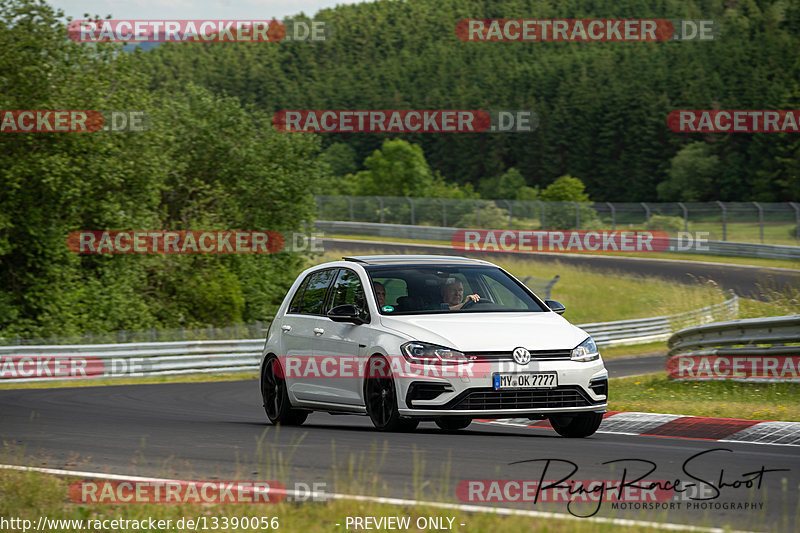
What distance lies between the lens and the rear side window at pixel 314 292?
38.4ft

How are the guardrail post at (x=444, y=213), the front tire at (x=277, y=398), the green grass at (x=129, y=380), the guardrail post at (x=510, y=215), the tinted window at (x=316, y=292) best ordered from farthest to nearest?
1. the guardrail post at (x=444, y=213)
2. the guardrail post at (x=510, y=215)
3. the green grass at (x=129, y=380)
4. the front tire at (x=277, y=398)
5. the tinted window at (x=316, y=292)

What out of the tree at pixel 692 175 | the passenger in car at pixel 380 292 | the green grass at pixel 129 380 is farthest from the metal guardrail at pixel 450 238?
the tree at pixel 692 175

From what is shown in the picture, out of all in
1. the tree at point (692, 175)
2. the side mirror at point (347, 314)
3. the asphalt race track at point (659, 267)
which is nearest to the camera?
the side mirror at point (347, 314)

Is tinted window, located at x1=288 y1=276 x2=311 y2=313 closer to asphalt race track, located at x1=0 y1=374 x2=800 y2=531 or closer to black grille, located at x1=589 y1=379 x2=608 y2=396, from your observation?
asphalt race track, located at x1=0 y1=374 x2=800 y2=531

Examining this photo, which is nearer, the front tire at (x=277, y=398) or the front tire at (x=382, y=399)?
the front tire at (x=382, y=399)

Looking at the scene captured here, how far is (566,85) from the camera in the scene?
131 metres

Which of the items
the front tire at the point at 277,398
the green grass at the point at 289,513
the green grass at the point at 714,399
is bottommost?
Result: the green grass at the point at 714,399

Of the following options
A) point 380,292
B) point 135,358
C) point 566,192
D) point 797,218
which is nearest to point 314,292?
point 380,292

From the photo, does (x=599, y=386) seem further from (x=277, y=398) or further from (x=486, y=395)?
(x=277, y=398)

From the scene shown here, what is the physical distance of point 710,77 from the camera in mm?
113750

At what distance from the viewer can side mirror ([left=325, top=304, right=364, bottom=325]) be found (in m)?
10.4

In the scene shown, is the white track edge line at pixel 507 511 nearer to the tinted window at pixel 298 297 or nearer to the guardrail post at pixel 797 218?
the tinted window at pixel 298 297

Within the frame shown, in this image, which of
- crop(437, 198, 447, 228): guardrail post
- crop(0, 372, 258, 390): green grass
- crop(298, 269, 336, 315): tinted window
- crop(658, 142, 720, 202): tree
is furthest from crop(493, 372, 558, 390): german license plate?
crop(658, 142, 720, 202): tree

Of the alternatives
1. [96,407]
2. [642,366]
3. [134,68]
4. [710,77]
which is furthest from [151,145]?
[710,77]
